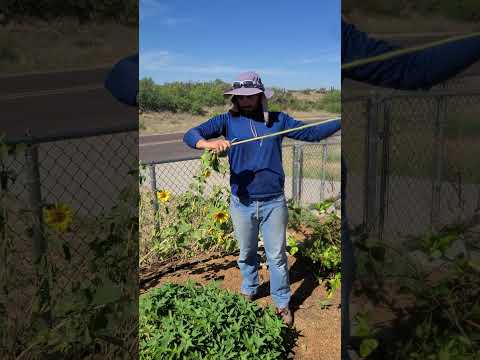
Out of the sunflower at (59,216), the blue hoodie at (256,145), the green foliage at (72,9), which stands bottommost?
the sunflower at (59,216)

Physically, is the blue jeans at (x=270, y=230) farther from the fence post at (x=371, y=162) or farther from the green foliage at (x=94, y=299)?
the green foliage at (x=94, y=299)

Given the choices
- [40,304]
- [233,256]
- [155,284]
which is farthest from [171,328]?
[233,256]

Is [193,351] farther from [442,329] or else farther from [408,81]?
[408,81]

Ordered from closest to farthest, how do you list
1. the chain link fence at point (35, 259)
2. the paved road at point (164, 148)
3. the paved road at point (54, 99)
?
the chain link fence at point (35, 259)
the paved road at point (164, 148)
the paved road at point (54, 99)

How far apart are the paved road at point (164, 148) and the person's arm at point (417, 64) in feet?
23.9

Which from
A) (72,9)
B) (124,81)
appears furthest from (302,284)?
(72,9)

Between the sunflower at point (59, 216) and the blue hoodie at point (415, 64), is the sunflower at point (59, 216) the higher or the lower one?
the lower one

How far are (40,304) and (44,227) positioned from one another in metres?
0.26

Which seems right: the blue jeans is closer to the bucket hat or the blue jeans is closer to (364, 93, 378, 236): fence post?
(364, 93, 378, 236): fence post

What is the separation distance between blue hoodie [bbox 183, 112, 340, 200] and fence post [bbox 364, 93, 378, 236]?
6.3 inches

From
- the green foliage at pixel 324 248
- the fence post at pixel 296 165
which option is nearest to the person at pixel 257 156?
the green foliage at pixel 324 248

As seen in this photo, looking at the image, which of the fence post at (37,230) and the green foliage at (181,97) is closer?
the fence post at (37,230)

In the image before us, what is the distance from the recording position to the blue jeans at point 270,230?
1900 mm

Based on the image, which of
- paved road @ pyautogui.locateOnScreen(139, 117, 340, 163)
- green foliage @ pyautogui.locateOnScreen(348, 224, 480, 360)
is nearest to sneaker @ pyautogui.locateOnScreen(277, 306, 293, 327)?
green foliage @ pyautogui.locateOnScreen(348, 224, 480, 360)
